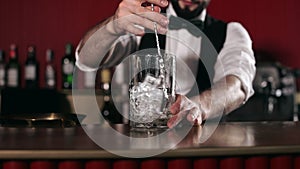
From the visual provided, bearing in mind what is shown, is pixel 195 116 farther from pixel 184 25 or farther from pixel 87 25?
pixel 87 25

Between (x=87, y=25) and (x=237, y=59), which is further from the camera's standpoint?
(x=87, y=25)

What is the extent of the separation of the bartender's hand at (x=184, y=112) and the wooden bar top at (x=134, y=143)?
0.04 metres

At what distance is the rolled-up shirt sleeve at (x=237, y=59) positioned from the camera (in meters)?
2.16

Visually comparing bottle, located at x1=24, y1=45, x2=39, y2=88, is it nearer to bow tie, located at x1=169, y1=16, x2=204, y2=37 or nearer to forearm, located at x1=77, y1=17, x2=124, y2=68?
bow tie, located at x1=169, y1=16, x2=204, y2=37

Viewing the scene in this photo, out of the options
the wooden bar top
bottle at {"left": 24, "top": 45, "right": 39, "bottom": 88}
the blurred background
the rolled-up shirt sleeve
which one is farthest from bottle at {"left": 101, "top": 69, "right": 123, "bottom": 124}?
the wooden bar top

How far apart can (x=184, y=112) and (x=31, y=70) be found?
2318mm

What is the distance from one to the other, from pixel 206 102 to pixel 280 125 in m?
0.25

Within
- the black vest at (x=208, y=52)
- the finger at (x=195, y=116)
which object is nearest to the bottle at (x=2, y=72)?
the black vest at (x=208, y=52)

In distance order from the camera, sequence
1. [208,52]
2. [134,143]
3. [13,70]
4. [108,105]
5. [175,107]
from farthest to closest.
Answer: [13,70] < [108,105] < [208,52] < [175,107] < [134,143]

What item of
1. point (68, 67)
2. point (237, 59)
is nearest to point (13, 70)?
point (68, 67)

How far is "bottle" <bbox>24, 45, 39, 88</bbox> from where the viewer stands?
138 inches

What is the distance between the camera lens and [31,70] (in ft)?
11.5

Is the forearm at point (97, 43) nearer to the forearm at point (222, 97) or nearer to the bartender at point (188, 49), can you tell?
the bartender at point (188, 49)

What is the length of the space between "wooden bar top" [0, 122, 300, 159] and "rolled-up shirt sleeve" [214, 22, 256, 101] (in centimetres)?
81
